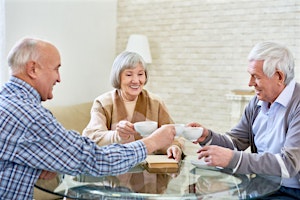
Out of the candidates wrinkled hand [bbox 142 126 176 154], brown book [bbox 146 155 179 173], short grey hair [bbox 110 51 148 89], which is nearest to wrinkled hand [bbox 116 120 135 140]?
brown book [bbox 146 155 179 173]

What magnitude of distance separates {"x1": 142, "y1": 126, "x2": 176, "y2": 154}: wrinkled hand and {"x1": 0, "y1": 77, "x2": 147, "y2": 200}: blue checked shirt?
196mm

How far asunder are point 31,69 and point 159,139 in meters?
0.58

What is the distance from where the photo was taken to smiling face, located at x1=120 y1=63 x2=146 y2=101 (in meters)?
2.38

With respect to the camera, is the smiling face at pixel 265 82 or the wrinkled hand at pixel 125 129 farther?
the wrinkled hand at pixel 125 129

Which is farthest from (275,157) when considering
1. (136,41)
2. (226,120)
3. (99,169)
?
(136,41)

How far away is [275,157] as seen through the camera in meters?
1.73

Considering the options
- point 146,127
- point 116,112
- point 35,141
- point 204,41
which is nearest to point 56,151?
point 35,141

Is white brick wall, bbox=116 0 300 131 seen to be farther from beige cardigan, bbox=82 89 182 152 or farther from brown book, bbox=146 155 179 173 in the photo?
brown book, bbox=146 155 179 173

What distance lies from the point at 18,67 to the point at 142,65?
3.41ft

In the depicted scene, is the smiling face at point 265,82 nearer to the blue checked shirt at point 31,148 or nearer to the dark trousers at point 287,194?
the dark trousers at point 287,194

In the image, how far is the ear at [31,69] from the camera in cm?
148

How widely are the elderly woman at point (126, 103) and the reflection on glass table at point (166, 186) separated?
0.59 m

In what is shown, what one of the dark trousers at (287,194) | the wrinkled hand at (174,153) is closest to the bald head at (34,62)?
the wrinkled hand at (174,153)

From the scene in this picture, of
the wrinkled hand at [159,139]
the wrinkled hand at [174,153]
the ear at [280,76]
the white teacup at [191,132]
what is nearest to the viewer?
the wrinkled hand at [159,139]
